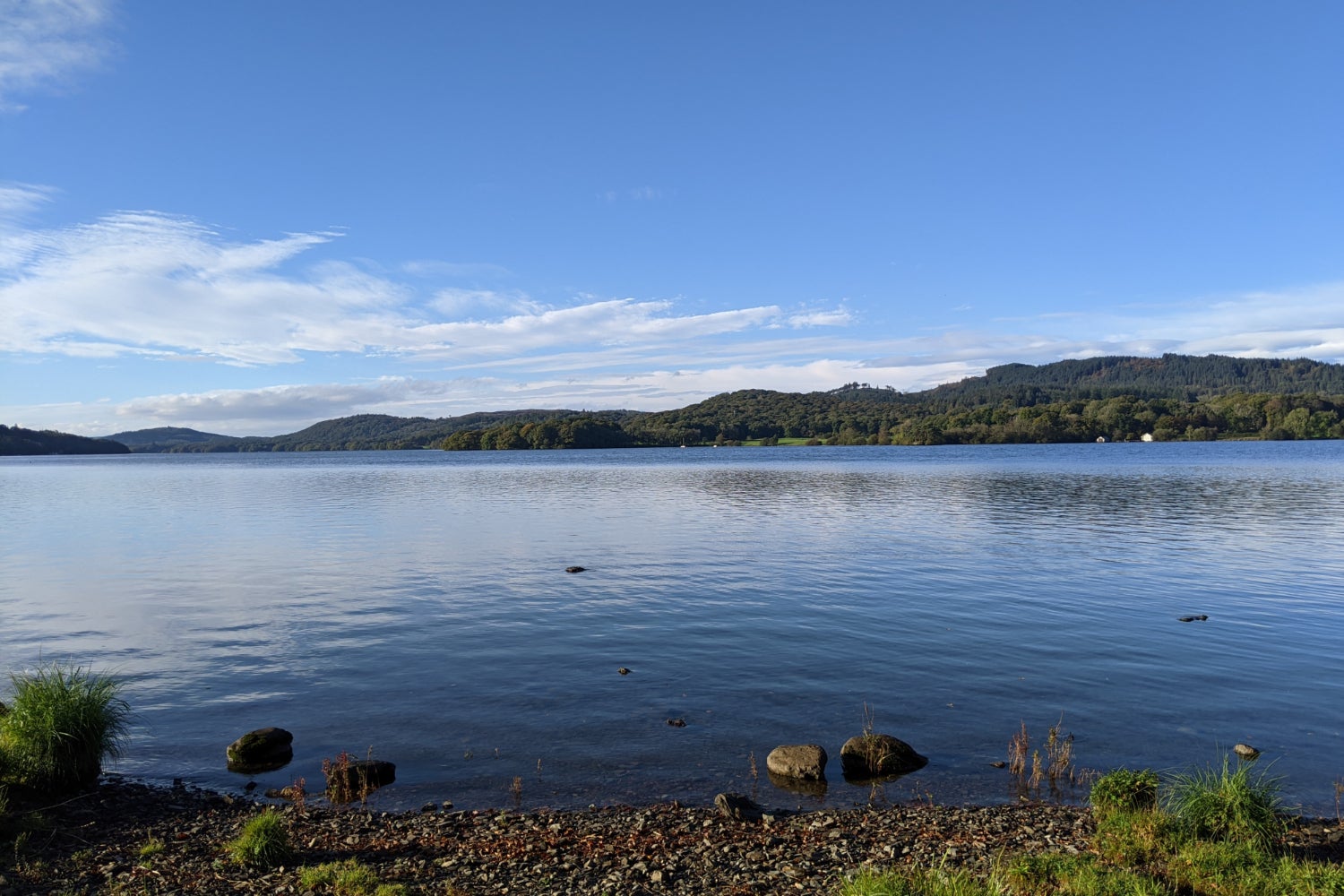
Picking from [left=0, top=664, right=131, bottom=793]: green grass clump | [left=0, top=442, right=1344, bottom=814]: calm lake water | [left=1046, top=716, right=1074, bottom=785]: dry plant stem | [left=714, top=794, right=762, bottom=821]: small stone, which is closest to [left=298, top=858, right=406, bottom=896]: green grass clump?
[left=0, top=442, right=1344, bottom=814]: calm lake water

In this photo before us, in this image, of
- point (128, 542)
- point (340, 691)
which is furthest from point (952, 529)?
point (128, 542)

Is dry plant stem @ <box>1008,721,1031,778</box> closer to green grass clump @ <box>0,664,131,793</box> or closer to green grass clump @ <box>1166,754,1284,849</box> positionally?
green grass clump @ <box>1166,754,1284,849</box>

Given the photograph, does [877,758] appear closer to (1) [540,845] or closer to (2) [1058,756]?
(2) [1058,756]

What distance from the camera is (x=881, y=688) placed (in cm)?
2098

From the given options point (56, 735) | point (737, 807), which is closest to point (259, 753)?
point (56, 735)

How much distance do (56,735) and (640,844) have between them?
10714mm

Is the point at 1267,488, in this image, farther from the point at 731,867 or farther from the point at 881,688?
the point at 731,867

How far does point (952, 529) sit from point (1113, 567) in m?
14.9

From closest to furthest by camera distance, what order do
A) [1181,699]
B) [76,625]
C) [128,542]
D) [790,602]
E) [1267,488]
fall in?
[1181,699] → [76,625] → [790,602] → [128,542] → [1267,488]

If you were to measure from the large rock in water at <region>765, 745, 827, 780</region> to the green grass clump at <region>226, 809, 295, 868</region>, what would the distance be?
8396mm

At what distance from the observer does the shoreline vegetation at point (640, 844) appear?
10.6m

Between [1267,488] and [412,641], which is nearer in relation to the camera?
[412,641]

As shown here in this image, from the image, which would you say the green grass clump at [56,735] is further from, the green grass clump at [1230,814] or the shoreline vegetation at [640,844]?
the green grass clump at [1230,814]

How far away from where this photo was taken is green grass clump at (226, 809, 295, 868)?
1145 cm
